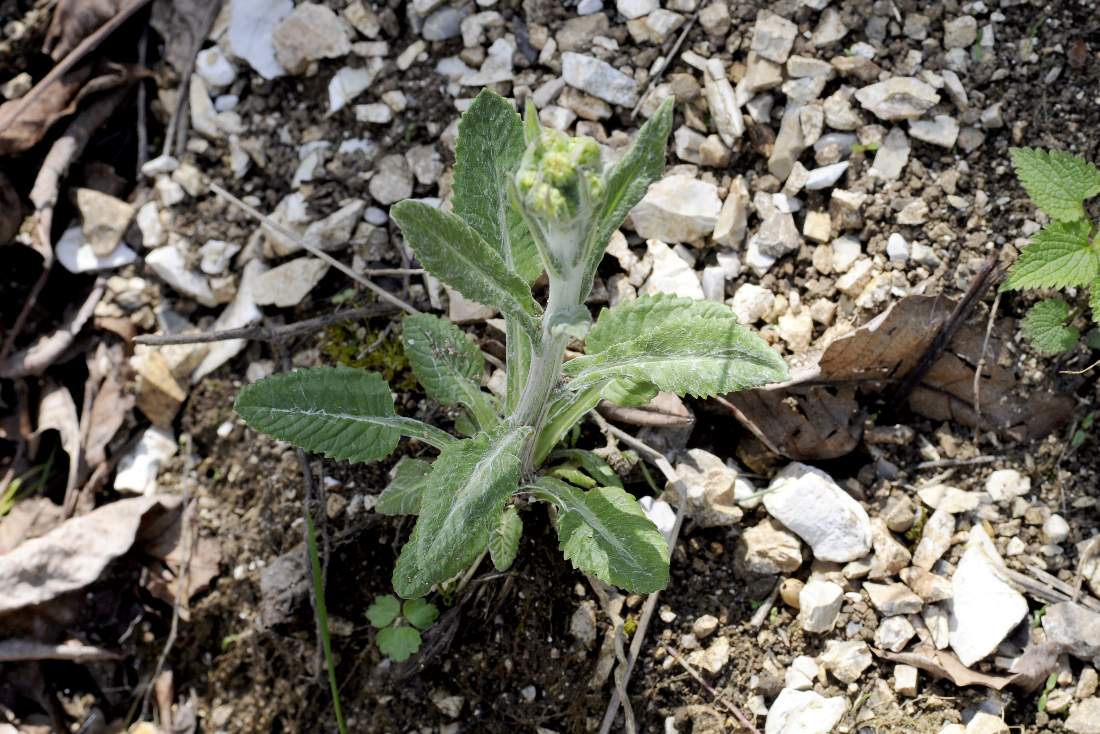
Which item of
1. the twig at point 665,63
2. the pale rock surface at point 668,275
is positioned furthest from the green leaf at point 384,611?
the twig at point 665,63

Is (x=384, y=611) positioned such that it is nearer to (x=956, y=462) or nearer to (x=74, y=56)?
(x=956, y=462)

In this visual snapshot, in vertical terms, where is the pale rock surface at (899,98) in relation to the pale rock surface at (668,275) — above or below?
above

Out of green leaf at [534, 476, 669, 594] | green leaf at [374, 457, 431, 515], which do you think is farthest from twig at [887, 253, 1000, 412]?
green leaf at [374, 457, 431, 515]

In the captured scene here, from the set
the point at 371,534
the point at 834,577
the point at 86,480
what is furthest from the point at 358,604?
the point at 834,577

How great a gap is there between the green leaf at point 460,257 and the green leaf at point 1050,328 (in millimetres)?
1526

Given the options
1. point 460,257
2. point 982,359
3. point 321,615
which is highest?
point 460,257

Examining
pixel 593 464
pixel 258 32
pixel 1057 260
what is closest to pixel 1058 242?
pixel 1057 260

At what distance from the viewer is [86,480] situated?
3.30 meters

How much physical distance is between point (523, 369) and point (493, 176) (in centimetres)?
51

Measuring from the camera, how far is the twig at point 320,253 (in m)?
2.90

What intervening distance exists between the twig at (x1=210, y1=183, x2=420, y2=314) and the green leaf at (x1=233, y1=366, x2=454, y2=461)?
1.35 ft

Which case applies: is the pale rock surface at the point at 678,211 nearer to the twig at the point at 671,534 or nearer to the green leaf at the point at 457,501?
the twig at the point at 671,534

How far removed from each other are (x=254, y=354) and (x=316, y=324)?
0.40 m

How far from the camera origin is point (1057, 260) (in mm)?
2457
